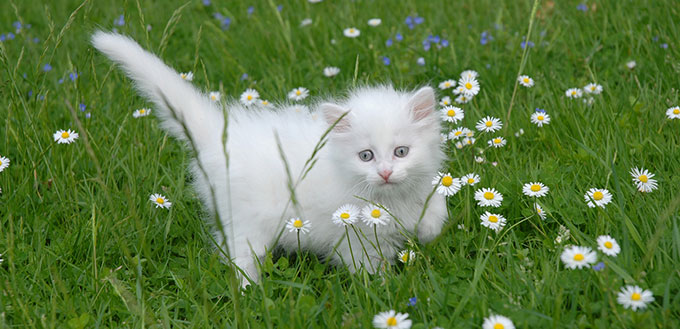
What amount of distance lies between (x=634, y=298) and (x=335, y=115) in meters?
1.22

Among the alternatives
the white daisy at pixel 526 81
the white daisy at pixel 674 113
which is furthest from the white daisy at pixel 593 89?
the white daisy at pixel 674 113

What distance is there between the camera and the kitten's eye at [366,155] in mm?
2479

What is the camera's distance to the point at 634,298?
5.99 feet

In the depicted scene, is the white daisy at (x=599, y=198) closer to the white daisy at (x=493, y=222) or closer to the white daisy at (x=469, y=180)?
the white daisy at (x=493, y=222)

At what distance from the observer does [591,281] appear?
6.82 ft

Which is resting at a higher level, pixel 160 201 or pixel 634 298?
pixel 160 201

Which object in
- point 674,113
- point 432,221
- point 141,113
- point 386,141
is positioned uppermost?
point 141,113

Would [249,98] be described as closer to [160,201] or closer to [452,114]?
[160,201]

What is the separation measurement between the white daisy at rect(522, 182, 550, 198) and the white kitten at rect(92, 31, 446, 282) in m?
0.35

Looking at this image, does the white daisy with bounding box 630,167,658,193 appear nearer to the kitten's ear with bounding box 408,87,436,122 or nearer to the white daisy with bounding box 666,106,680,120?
the white daisy with bounding box 666,106,680,120

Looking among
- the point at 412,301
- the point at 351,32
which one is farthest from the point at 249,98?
the point at 412,301

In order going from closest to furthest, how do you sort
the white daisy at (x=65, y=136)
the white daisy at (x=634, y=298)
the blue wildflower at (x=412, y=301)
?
the white daisy at (x=634, y=298) < the blue wildflower at (x=412, y=301) < the white daisy at (x=65, y=136)

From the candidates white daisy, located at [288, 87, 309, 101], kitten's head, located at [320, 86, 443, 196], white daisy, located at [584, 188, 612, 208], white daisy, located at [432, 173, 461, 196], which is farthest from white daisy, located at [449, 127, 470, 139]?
white daisy, located at [288, 87, 309, 101]

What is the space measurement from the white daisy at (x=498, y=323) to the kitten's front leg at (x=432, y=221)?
811 millimetres
